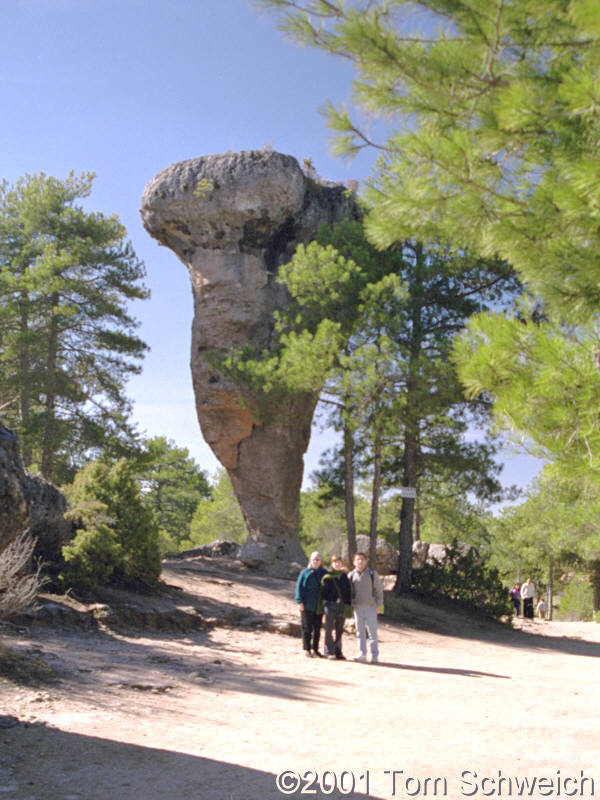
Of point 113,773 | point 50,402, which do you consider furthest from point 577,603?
point 113,773

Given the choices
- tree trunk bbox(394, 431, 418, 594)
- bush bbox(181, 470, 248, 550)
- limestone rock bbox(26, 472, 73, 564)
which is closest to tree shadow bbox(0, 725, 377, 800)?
limestone rock bbox(26, 472, 73, 564)

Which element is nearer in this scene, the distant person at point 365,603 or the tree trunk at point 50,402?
the distant person at point 365,603

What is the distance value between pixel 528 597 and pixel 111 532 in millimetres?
15428

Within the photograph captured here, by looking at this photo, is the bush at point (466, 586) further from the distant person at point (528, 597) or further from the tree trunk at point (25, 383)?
the tree trunk at point (25, 383)

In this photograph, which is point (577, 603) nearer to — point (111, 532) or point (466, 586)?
point (466, 586)

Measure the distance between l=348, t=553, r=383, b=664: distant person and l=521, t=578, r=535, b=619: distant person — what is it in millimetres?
13723

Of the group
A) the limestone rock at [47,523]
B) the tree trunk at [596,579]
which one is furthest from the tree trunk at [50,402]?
the tree trunk at [596,579]

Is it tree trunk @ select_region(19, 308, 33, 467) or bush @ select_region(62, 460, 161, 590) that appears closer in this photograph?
bush @ select_region(62, 460, 161, 590)

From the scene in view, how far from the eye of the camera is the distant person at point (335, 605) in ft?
31.3

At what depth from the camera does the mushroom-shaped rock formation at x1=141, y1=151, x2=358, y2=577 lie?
21609 millimetres

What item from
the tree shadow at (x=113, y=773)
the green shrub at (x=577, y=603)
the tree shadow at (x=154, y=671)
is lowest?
the green shrub at (x=577, y=603)

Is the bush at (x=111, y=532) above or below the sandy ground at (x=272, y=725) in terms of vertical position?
above

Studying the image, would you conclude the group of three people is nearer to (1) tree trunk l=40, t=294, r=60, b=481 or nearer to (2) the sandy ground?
(2) the sandy ground

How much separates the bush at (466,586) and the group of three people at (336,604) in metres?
8.06
